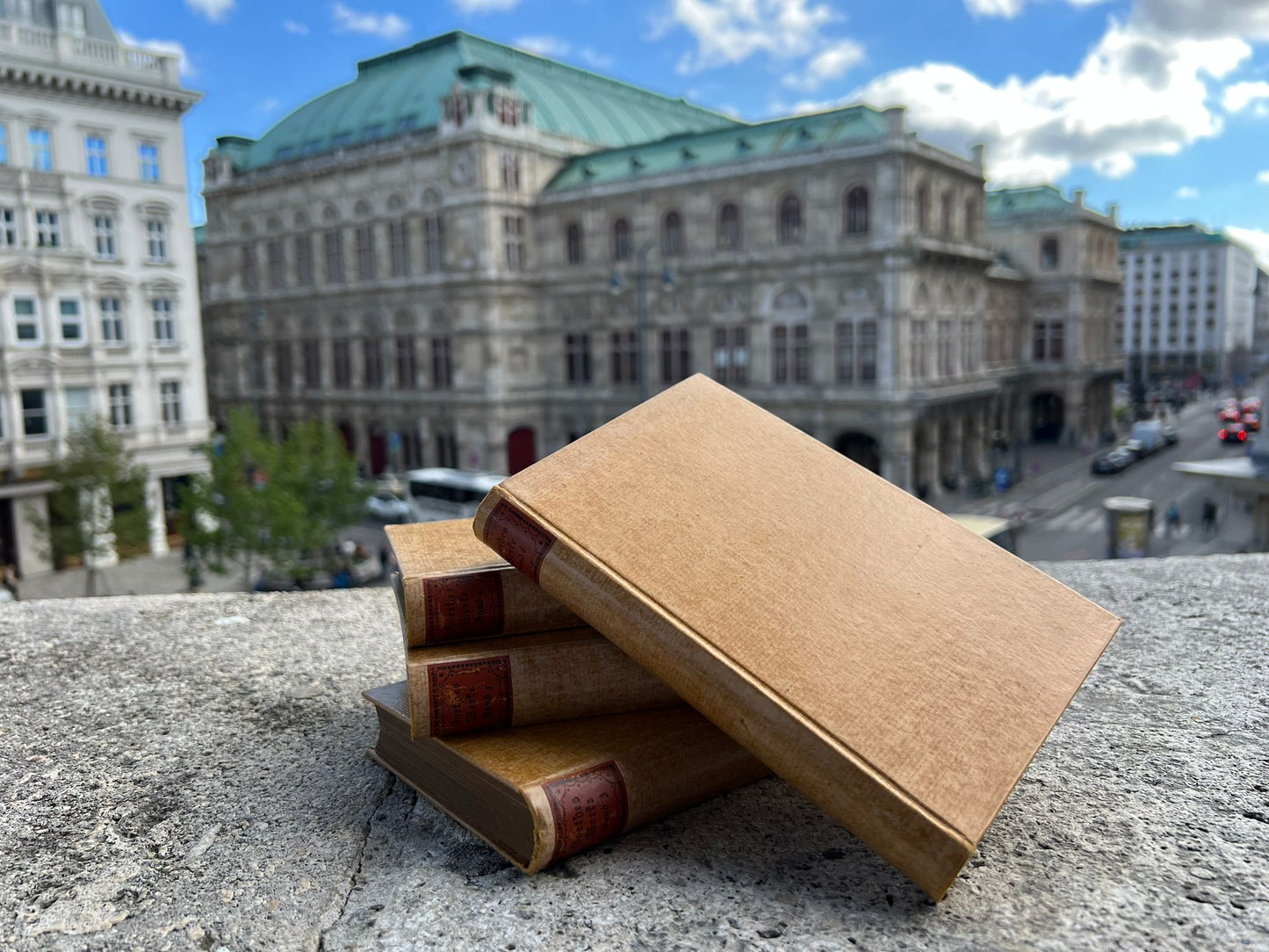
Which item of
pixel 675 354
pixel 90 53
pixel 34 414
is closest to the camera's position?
pixel 34 414

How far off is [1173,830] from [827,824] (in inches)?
37.5

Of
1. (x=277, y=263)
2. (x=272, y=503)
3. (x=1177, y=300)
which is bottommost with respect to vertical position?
(x=272, y=503)

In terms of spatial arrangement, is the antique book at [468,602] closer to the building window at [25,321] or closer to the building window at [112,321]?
the building window at [25,321]

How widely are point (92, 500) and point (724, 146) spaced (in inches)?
970

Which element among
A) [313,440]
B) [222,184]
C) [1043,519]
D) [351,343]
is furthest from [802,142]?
[222,184]

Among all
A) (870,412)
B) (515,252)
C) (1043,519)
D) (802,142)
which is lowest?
(1043,519)

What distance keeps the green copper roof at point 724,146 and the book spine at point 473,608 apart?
33.4 m

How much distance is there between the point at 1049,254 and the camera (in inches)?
2041

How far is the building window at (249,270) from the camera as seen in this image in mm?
49344

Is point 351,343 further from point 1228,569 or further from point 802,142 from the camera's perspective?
point 1228,569

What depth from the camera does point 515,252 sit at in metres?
41.7

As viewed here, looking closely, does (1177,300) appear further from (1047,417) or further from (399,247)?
(399,247)

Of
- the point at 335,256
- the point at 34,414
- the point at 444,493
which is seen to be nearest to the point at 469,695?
the point at 34,414

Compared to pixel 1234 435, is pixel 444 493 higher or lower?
higher
